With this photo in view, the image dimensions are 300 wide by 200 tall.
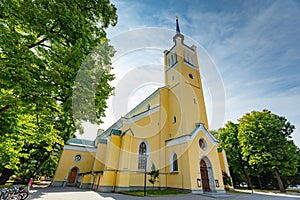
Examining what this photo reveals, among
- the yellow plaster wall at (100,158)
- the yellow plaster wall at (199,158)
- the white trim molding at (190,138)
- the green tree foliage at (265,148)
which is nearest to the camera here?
the yellow plaster wall at (199,158)

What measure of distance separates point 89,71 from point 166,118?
13.1 meters

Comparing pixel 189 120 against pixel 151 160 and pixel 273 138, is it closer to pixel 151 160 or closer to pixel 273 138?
pixel 151 160

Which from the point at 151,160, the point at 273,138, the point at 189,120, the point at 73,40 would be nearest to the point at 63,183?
the point at 151,160

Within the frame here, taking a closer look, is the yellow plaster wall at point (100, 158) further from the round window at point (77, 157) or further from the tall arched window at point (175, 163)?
the tall arched window at point (175, 163)

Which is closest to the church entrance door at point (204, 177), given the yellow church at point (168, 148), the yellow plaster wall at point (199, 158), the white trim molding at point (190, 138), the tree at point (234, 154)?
the yellow church at point (168, 148)

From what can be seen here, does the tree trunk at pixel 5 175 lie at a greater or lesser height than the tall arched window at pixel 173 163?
lesser

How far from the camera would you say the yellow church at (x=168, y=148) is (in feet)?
46.6

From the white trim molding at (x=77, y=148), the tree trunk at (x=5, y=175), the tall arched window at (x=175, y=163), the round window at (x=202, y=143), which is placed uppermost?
the white trim molding at (x=77, y=148)

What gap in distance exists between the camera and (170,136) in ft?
58.1

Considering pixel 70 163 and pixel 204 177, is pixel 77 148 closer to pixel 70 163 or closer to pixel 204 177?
pixel 70 163

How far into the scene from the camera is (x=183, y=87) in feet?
60.9

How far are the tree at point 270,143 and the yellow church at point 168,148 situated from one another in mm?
7802

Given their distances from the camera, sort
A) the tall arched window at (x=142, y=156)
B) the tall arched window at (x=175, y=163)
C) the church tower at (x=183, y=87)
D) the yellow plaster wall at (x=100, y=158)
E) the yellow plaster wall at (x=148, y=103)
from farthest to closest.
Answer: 1. the yellow plaster wall at (x=148, y=103)
2. the yellow plaster wall at (x=100, y=158)
3. the church tower at (x=183, y=87)
4. the tall arched window at (x=142, y=156)
5. the tall arched window at (x=175, y=163)

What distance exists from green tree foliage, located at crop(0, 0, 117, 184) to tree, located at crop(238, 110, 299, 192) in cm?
2449
